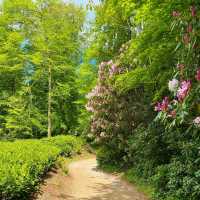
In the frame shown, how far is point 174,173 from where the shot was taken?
988 centimetres

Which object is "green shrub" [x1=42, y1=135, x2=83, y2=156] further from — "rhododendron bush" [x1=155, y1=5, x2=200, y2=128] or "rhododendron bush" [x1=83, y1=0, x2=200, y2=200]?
"rhododendron bush" [x1=155, y1=5, x2=200, y2=128]

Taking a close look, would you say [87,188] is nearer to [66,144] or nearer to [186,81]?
[186,81]

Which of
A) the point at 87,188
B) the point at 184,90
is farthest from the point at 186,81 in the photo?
the point at 87,188

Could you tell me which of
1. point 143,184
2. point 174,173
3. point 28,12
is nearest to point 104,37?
point 28,12

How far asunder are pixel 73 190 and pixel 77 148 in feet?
53.3

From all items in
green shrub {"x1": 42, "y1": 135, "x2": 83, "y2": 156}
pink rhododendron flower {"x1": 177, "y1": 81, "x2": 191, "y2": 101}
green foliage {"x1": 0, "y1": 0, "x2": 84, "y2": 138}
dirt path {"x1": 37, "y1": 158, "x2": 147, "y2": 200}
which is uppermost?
green foliage {"x1": 0, "y1": 0, "x2": 84, "y2": 138}

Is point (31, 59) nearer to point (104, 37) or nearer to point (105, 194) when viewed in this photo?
point (104, 37)

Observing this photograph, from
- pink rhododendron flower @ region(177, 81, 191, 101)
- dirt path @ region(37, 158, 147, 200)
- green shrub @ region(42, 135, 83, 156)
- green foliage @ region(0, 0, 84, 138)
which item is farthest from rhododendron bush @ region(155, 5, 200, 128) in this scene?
green foliage @ region(0, 0, 84, 138)

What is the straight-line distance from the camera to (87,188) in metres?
13.5

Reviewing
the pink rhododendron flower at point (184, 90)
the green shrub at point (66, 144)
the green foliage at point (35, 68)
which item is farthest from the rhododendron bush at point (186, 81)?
the green foliage at point (35, 68)

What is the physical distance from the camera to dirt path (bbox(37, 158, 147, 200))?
1159 centimetres

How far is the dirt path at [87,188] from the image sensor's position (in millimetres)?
11586

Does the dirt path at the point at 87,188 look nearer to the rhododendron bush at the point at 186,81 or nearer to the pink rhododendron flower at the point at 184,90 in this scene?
the rhododendron bush at the point at 186,81

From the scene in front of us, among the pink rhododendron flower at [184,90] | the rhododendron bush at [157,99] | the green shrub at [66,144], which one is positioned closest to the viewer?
the pink rhododendron flower at [184,90]
